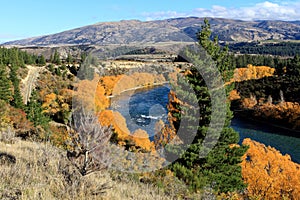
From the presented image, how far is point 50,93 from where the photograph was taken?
46.3 metres

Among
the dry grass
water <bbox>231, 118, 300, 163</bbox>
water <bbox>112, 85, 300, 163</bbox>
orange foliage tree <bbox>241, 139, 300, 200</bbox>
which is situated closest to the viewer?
the dry grass

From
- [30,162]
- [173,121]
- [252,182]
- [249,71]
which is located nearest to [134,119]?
[252,182]

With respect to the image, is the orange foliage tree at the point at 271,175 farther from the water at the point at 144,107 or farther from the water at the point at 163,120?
the water at the point at 144,107

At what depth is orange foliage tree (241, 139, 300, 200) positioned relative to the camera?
29.7 metres

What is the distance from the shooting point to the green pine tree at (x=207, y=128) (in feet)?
53.5

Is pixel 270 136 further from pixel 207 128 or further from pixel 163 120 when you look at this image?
pixel 207 128

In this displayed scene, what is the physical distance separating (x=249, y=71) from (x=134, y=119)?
168ft

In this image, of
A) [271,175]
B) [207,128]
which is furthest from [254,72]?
[207,128]

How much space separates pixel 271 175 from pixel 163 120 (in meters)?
13.7

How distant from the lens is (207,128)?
16375 millimetres

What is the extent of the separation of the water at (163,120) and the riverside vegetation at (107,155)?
2463mm

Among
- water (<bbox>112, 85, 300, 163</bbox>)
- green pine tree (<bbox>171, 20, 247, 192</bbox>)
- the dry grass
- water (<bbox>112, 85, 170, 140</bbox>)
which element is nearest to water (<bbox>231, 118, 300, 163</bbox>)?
water (<bbox>112, 85, 300, 163</bbox>)

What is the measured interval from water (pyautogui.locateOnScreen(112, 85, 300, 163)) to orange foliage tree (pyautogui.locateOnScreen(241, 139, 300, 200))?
3002mm

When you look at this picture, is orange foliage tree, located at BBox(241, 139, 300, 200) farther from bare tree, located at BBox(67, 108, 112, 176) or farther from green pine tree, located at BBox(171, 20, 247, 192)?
bare tree, located at BBox(67, 108, 112, 176)
